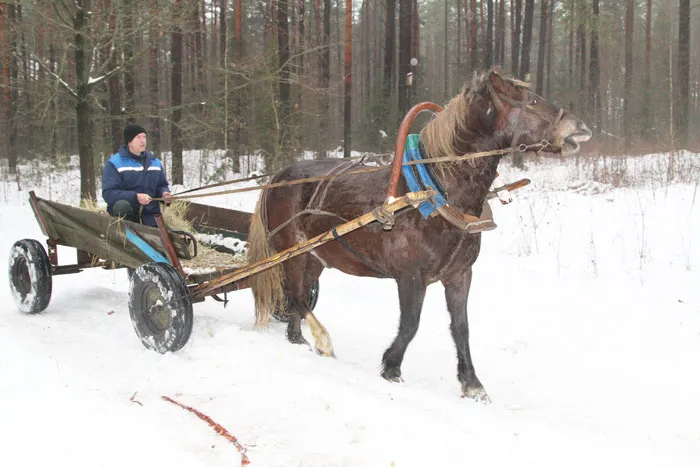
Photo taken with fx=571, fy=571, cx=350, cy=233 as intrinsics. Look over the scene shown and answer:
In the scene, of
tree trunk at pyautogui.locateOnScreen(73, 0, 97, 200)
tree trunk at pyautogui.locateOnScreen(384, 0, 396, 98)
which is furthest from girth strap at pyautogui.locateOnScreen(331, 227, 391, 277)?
tree trunk at pyautogui.locateOnScreen(384, 0, 396, 98)

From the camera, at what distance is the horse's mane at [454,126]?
381cm

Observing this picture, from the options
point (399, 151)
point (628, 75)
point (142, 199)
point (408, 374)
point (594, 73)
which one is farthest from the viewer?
point (594, 73)

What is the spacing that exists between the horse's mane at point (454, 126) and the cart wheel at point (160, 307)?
2204 mm

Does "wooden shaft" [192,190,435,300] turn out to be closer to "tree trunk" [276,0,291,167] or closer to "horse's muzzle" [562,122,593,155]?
"horse's muzzle" [562,122,593,155]

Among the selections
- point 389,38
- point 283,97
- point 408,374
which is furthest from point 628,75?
point 408,374

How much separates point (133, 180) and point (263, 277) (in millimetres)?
1798

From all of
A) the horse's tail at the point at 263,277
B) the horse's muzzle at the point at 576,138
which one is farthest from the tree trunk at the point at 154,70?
the horse's muzzle at the point at 576,138

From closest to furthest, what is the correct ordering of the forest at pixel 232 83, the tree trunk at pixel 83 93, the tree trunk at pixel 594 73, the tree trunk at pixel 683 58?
the tree trunk at pixel 83 93, the forest at pixel 232 83, the tree trunk at pixel 683 58, the tree trunk at pixel 594 73

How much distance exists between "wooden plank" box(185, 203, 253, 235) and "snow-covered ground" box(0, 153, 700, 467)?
962 mm

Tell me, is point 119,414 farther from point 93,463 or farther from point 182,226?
point 182,226

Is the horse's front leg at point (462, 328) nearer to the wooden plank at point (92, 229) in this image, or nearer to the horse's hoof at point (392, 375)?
the horse's hoof at point (392, 375)

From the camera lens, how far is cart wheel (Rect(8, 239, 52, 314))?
570 cm

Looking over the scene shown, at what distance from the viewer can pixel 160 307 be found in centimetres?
467

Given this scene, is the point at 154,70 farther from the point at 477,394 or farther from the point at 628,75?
the point at 477,394
